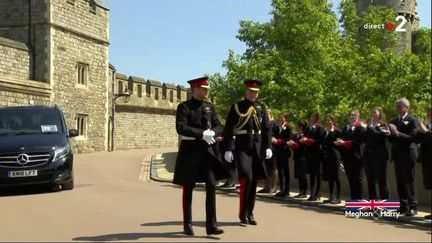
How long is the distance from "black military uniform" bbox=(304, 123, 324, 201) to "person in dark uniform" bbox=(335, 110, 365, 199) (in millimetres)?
852

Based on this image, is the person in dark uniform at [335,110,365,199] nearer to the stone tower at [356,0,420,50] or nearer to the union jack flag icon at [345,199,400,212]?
the union jack flag icon at [345,199,400,212]

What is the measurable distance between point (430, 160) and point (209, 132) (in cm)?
331

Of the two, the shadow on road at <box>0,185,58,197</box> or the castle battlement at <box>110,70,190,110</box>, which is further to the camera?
the castle battlement at <box>110,70,190,110</box>

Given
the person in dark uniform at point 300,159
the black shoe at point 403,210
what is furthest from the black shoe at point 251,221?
the person in dark uniform at point 300,159

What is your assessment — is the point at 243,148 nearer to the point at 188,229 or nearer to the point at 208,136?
the point at 208,136

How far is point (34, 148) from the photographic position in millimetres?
11789

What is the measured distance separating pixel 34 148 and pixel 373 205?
662 cm

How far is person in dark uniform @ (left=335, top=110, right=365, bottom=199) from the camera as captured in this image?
10031 millimetres

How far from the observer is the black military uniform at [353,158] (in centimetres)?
1003

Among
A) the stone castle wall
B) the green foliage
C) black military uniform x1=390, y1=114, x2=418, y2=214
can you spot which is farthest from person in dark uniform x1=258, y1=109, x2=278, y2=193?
the stone castle wall

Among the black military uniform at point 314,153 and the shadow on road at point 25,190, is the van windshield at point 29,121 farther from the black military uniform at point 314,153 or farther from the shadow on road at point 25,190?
the black military uniform at point 314,153

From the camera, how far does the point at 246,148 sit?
8.12 metres

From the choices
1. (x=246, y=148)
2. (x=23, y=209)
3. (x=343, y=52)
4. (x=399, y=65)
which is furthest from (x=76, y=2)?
(x=246, y=148)

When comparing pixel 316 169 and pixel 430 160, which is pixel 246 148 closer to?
pixel 430 160
